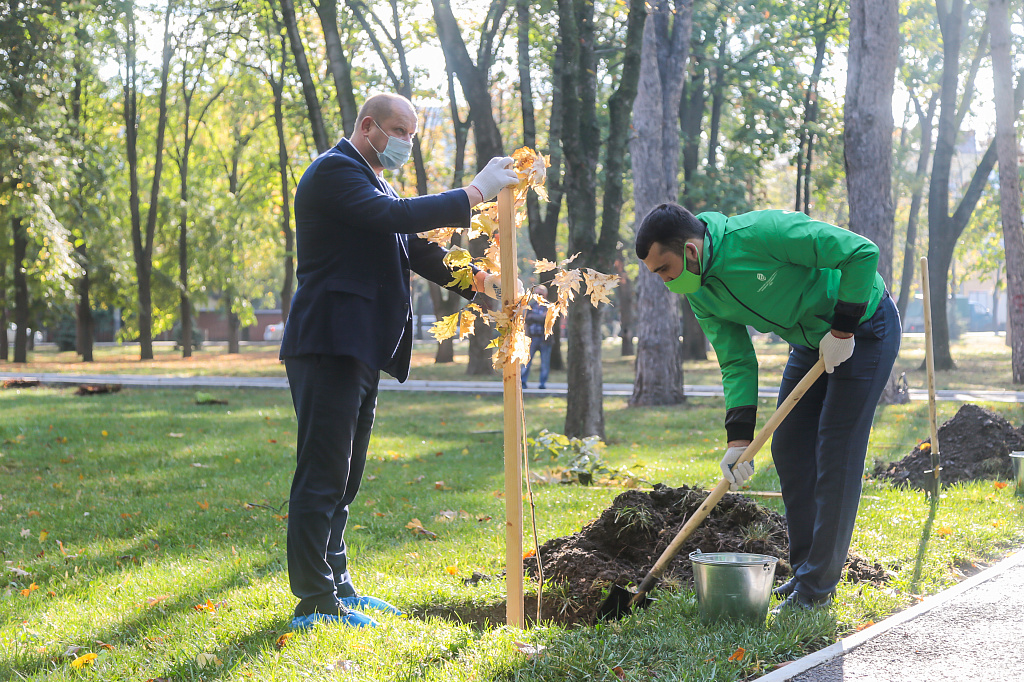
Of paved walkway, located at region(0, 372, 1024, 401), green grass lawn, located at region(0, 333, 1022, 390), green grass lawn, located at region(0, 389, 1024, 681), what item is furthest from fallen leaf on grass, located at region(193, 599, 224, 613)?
green grass lawn, located at region(0, 333, 1022, 390)

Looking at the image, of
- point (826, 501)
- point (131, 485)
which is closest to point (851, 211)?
point (826, 501)

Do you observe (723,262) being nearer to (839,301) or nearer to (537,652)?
(839,301)

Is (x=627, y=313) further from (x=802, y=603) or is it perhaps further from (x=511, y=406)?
(x=511, y=406)

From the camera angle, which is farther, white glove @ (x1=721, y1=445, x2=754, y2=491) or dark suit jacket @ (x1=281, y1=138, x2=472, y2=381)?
white glove @ (x1=721, y1=445, x2=754, y2=491)

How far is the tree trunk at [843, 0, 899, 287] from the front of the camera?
10898mm

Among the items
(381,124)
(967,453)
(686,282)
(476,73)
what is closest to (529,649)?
(686,282)

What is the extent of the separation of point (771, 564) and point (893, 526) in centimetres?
214

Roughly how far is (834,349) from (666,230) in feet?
2.85

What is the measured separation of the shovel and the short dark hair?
818 mm

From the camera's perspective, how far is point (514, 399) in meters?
3.42

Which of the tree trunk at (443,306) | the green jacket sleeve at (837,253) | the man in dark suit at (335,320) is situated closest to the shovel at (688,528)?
the green jacket sleeve at (837,253)

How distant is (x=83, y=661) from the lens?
11.0ft

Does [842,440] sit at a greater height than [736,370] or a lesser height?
lesser

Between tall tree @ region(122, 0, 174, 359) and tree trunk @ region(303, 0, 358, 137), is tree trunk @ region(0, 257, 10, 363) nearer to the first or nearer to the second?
tall tree @ region(122, 0, 174, 359)
